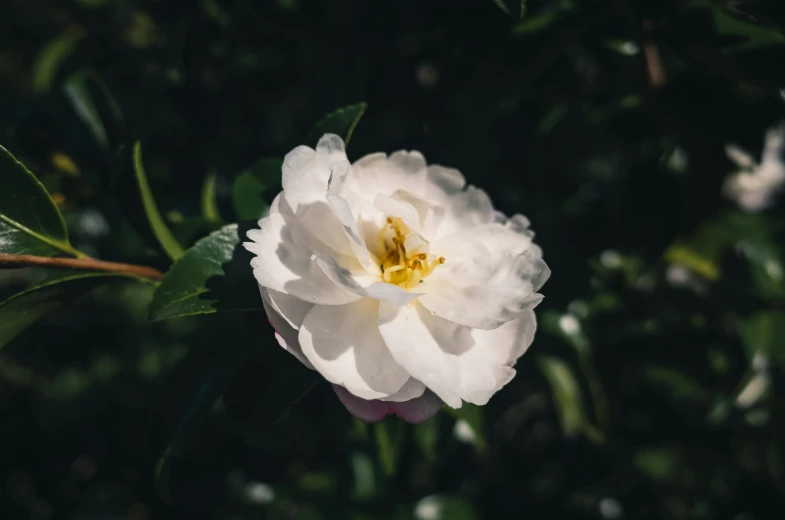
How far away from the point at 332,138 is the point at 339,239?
0.11m

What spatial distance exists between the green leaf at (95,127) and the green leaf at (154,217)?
0.65 ft

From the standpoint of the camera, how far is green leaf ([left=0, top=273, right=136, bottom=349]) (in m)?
0.61

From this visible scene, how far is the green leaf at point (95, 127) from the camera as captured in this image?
2.95ft

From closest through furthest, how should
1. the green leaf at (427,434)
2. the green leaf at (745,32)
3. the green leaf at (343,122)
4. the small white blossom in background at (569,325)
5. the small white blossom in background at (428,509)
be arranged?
the green leaf at (343,122)
the green leaf at (745,32)
the small white blossom in background at (569,325)
the green leaf at (427,434)
the small white blossom in background at (428,509)

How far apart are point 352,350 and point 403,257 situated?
0.16 m

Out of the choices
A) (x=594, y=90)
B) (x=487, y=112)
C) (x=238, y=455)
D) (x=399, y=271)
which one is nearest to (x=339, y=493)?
(x=238, y=455)

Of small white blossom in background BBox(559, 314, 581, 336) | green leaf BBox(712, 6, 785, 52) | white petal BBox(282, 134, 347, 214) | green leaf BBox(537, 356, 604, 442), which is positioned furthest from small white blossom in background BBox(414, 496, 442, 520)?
green leaf BBox(712, 6, 785, 52)

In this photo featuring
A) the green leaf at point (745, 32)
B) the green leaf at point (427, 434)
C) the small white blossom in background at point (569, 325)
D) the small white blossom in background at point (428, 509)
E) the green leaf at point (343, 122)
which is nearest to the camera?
the green leaf at point (343, 122)

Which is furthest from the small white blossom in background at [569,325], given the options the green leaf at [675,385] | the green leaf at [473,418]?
the green leaf at [675,385]

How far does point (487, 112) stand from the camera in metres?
0.90

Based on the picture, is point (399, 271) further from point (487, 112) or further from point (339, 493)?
point (339, 493)

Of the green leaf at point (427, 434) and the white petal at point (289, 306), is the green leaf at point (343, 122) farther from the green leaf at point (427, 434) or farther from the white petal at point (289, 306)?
the green leaf at point (427, 434)

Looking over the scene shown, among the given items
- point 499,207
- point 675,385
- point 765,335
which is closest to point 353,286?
point 499,207

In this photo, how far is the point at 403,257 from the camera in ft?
2.39
